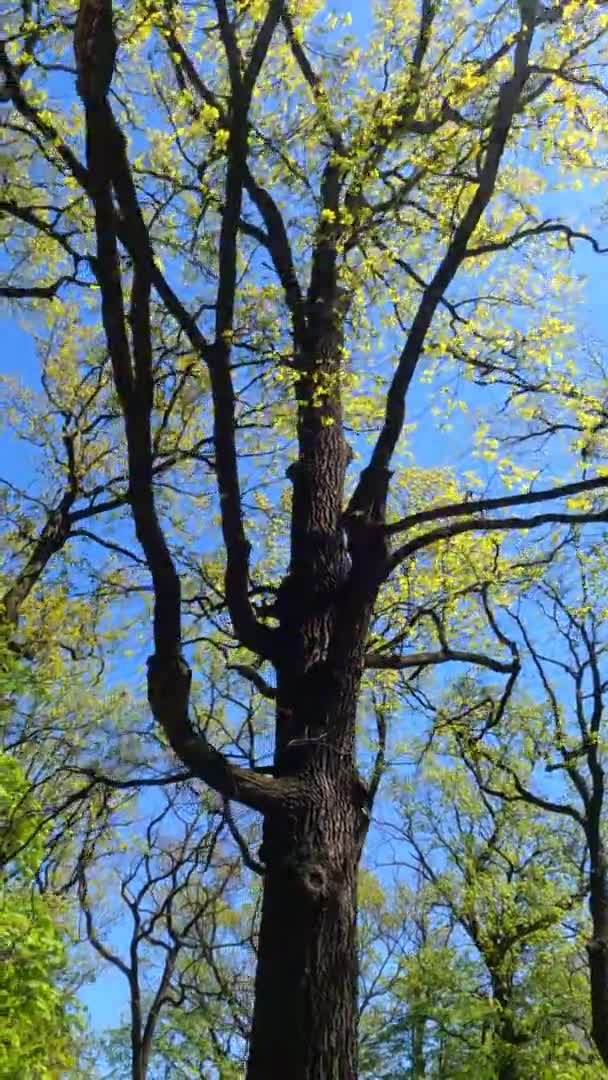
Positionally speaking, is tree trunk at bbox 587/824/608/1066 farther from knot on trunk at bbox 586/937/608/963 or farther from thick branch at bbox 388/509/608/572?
thick branch at bbox 388/509/608/572

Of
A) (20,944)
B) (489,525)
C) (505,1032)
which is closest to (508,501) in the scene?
(489,525)

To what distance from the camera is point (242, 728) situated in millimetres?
14930

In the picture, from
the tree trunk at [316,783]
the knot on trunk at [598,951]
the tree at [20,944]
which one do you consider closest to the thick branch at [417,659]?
the tree trunk at [316,783]

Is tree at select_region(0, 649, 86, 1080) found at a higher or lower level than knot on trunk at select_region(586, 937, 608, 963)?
lower

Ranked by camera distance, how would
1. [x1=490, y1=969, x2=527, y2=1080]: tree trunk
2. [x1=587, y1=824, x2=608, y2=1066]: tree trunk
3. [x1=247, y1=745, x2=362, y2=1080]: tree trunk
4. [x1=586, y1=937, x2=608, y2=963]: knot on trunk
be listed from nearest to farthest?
[x1=247, y1=745, x2=362, y2=1080]: tree trunk → [x1=587, y1=824, x2=608, y2=1066]: tree trunk → [x1=586, y1=937, x2=608, y2=963]: knot on trunk → [x1=490, y1=969, x2=527, y2=1080]: tree trunk

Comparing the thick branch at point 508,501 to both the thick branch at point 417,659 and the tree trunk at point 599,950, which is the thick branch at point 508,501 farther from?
the tree trunk at point 599,950

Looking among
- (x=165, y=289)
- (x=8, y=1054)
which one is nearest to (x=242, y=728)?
(x=8, y=1054)

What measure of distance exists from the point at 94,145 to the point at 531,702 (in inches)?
531

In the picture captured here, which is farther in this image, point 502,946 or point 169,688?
point 502,946

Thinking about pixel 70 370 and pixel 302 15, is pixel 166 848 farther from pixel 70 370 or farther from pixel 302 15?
pixel 302 15

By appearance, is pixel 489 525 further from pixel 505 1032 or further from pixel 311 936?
pixel 505 1032

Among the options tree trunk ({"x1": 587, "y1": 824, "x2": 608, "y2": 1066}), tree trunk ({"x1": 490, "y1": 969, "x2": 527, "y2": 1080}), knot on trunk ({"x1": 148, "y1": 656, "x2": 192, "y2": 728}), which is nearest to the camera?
knot on trunk ({"x1": 148, "y1": 656, "x2": 192, "y2": 728})

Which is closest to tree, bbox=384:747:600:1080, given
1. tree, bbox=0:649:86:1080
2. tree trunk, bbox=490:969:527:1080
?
tree trunk, bbox=490:969:527:1080

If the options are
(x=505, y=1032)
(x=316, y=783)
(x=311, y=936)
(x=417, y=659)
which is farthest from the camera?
(x=505, y=1032)
